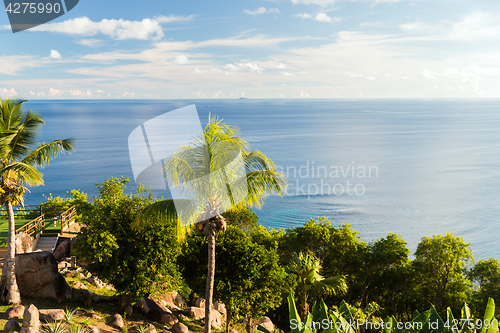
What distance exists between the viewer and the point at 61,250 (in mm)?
22047

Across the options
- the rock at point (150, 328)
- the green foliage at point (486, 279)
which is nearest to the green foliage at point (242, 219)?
the rock at point (150, 328)

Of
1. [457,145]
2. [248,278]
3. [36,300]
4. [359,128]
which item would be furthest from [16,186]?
[359,128]

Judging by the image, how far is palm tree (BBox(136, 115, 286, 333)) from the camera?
1106 centimetres

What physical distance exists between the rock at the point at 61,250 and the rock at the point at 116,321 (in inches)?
408

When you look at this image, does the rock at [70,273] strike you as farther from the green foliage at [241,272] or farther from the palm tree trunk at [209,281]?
the palm tree trunk at [209,281]

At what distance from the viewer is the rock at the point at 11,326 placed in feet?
35.6

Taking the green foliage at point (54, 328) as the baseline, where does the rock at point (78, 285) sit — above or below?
below

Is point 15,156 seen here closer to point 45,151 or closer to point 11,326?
point 45,151

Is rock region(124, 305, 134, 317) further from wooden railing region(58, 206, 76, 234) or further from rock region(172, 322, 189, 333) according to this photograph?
wooden railing region(58, 206, 76, 234)

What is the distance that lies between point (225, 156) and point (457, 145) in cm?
15485

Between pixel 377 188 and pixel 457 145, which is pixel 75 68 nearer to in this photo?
pixel 377 188

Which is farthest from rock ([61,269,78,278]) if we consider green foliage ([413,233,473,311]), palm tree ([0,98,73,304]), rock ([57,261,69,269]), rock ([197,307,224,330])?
green foliage ([413,233,473,311])

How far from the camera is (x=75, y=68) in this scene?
18875 cm

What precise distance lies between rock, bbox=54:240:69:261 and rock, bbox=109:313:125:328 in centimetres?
1038
